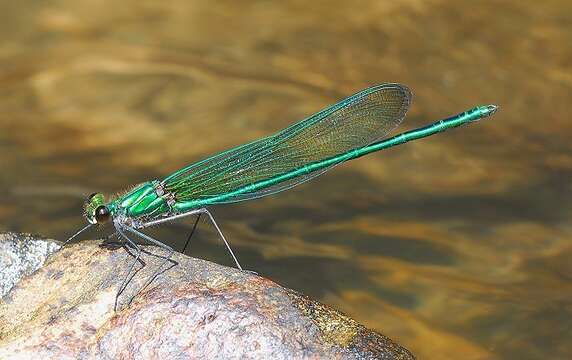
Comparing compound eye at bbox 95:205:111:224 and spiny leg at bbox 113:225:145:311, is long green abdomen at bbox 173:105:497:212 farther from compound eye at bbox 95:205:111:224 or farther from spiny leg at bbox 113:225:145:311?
spiny leg at bbox 113:225:145:311

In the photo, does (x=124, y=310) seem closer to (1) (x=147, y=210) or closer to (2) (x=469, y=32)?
(1) (x=147, y=210)

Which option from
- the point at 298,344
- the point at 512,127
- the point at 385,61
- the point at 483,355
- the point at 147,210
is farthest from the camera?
the point at 385,61

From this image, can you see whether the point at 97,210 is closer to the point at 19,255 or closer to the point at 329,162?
the point at 19,255

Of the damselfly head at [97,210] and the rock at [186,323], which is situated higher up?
the damselfly head at [97,210]

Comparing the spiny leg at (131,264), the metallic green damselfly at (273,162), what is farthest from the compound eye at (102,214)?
the spiny leg at (131,264)

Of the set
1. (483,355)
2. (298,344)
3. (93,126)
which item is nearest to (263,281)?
(298,344)

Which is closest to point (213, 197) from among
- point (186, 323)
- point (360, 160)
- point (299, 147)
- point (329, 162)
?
point (299, 147)

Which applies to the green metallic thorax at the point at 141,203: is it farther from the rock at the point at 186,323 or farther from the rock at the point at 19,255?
the rock at the point at 186,323
